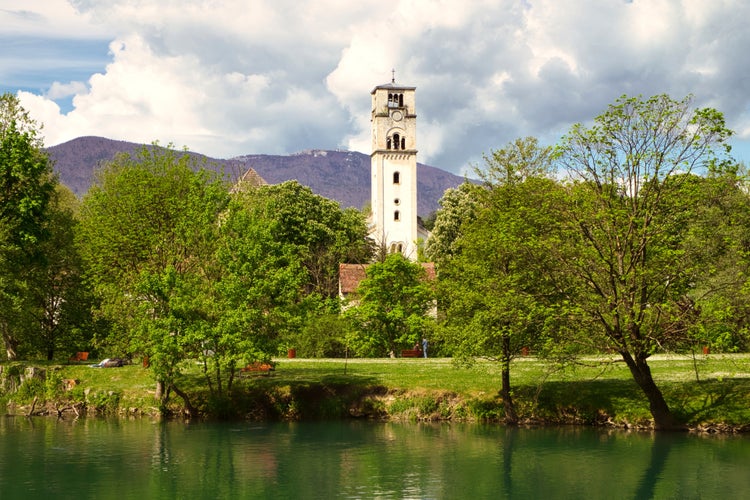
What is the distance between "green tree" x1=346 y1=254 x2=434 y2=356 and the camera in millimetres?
69438

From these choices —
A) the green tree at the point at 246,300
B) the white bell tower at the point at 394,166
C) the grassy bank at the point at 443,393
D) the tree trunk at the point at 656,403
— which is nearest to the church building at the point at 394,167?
the white bell tower at the point at 394,166

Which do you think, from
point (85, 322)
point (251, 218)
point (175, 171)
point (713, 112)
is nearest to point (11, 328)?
point (85, 322)

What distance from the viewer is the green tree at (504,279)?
40.4m

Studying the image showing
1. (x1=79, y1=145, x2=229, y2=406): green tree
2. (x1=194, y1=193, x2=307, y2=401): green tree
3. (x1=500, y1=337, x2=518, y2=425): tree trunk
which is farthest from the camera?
(x1=79, y1=145, x2=229, y2=406): green tree

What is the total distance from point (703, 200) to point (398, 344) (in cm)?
3507

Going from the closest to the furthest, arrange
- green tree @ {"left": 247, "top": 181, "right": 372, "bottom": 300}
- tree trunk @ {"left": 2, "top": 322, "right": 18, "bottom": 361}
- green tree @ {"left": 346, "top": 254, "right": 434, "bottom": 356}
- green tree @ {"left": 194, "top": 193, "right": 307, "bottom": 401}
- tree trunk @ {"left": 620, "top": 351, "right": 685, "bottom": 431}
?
tree trunk @ {"left": 620, "top": 351, "right": 685, "bottom": 431} → green tree @ {"left": 194, "top": 193, "right": 307, "bottom": 401} → tree trunk @ {"left": 2, "top": 322, "right": 18, "bottom": 361} → green tree @ {"left": 346, "top": 254, "right": 434, "bottom": 356} → green tree @ {"left": 247, "top": 181, "right": 372, "bottom": 300}

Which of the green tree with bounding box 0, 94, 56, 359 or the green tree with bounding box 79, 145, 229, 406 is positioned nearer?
the green tree with bounding box 79, 145, 229, 406

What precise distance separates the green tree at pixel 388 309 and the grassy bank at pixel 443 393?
43.7ft

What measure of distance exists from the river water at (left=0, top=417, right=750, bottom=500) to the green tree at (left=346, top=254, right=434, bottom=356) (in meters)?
23.9

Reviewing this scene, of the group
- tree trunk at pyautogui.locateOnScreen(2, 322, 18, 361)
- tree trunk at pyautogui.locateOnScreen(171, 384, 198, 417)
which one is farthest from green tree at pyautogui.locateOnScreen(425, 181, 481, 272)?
tree trunk at pyautogui.locateOnScreen(171, 384, 198, 417)

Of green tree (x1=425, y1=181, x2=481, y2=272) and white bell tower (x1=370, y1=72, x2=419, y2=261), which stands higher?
white bell tower (x1=370, y1=72, x2=419, y2=261)

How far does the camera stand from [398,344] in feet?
233

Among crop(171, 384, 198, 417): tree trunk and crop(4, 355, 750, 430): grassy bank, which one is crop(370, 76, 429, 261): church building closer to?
crop(4, 355, 750, 430): grassy bank

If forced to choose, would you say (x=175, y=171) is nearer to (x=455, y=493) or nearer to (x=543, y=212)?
(x=543, y=212)
